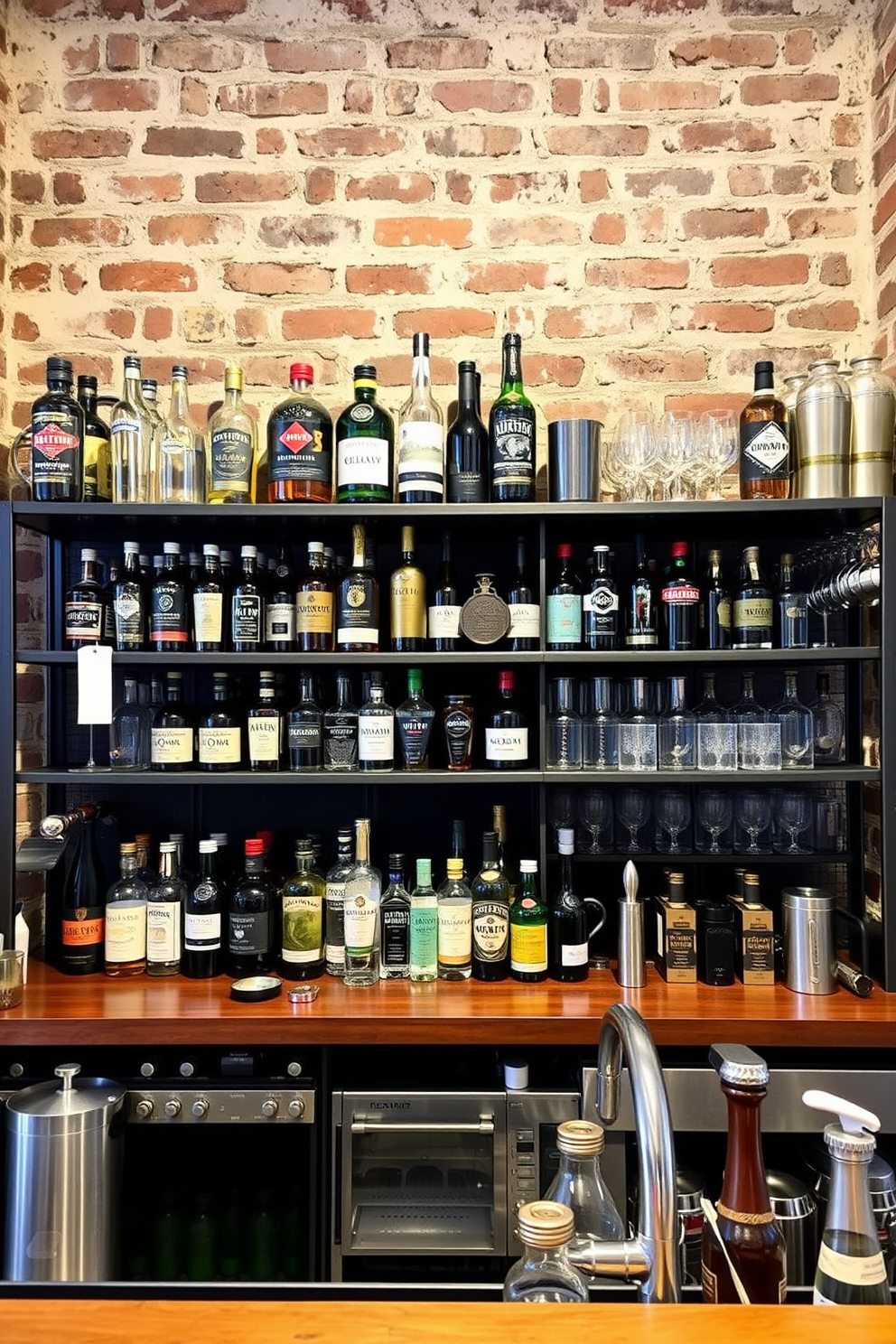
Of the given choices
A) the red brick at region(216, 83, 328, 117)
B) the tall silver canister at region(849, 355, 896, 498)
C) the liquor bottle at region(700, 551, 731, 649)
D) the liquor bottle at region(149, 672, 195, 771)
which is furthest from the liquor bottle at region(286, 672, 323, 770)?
the red brick at region(216, 83, 328, 117)

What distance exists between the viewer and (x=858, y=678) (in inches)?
88.3

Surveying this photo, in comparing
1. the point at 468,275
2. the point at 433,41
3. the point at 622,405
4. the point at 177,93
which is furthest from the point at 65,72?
the point at 622,405

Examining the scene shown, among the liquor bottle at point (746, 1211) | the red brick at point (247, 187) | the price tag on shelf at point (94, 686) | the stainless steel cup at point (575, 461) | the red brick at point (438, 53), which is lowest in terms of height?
the liquor bottle at point (746, 1211)

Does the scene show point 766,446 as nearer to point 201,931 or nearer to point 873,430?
point 873,430

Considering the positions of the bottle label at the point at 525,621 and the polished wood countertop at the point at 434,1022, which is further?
the bottle label at the point at 525,621

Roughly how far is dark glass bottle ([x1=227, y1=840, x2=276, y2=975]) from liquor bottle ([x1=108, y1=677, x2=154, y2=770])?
42cm

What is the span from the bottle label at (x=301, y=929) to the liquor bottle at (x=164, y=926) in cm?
25

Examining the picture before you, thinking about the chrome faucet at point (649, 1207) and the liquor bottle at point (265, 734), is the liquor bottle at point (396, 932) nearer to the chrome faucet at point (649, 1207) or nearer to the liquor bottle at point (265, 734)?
the liquor bottle at point (265, 734)

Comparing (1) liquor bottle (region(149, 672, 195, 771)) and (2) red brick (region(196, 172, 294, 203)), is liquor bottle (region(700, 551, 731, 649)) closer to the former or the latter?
(1) liquor bottle (region(149, 672, 195, 771))

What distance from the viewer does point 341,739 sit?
210 cm

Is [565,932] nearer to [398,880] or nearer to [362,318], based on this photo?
[398,880]

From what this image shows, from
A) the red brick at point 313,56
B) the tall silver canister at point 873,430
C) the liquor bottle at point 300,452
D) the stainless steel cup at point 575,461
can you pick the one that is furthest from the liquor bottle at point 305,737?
the red brick at point 313,56

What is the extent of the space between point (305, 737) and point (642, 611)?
2.76ft

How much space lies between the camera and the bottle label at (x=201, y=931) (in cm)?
202
